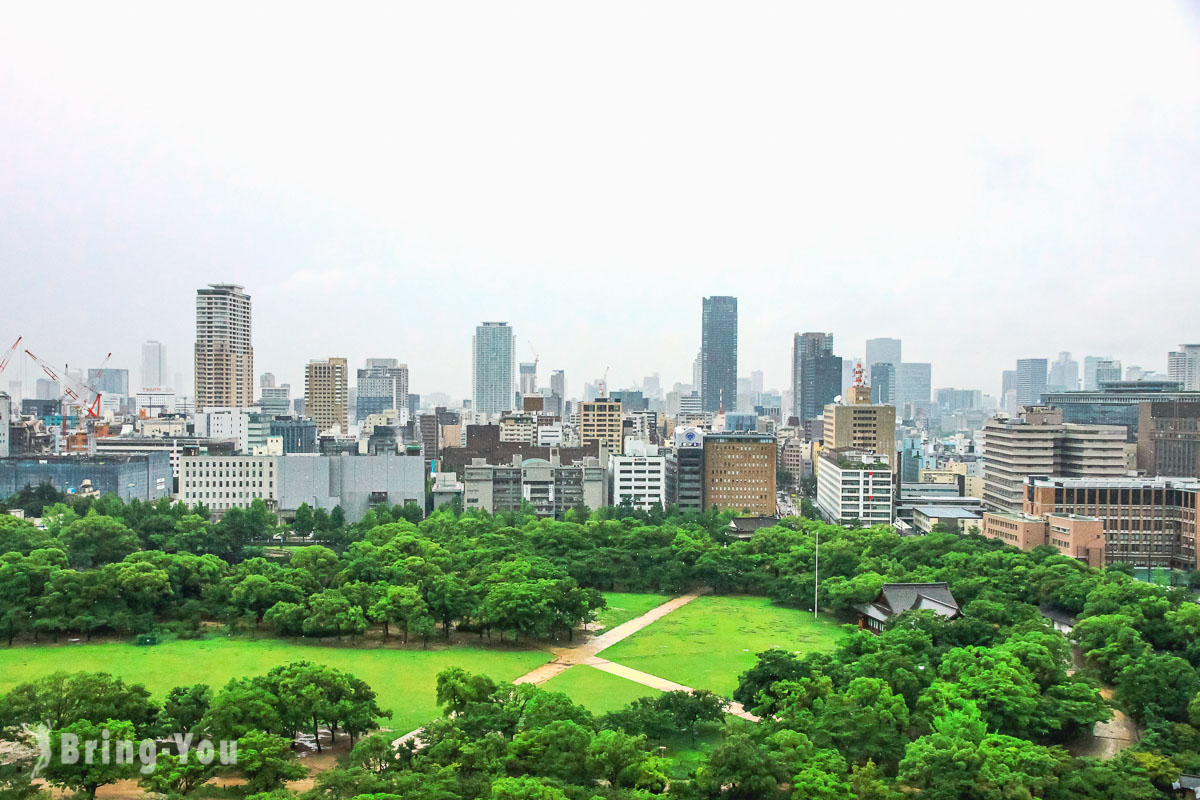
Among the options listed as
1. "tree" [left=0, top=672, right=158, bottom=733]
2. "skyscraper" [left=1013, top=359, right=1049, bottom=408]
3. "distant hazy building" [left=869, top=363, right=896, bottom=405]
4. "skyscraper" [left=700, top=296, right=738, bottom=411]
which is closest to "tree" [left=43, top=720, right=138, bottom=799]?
"tree" [left=0, top=672, right=158, bottom=733]

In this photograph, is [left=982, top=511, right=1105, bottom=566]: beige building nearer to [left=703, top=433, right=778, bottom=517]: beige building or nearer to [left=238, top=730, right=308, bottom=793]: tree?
[left=703, top=433, right=778, bottom=517]: beige building

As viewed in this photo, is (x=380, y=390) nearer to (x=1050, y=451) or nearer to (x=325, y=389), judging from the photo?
(x=325, y=389)

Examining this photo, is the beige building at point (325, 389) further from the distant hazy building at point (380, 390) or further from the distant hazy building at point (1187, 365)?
the distant hazy building at point (1187, 365)

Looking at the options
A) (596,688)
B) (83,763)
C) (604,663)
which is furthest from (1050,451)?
(83,763)

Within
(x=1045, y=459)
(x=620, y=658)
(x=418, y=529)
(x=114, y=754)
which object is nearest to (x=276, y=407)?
(x=418, y=529)

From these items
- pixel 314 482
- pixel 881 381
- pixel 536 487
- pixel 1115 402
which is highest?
pixel 881 381

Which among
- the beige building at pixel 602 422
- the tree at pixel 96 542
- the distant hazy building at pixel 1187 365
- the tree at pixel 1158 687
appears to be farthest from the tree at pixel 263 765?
the distant hazy building at pixel 1187 365

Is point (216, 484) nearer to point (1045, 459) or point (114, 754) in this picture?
point (114, 754)
